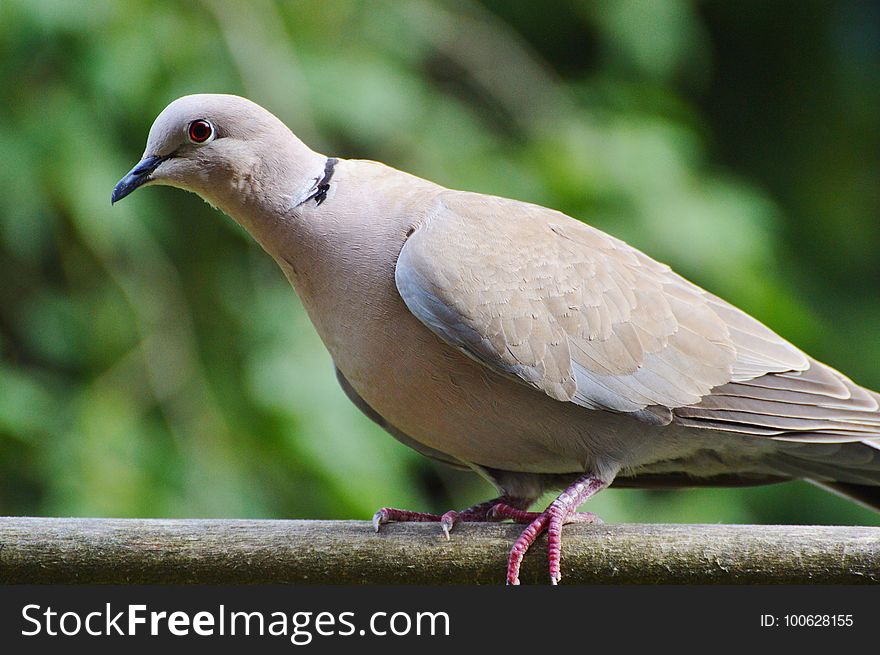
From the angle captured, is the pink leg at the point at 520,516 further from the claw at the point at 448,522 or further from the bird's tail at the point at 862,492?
the bird's tail at the point at 862,492

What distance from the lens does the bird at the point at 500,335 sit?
2.06 meters

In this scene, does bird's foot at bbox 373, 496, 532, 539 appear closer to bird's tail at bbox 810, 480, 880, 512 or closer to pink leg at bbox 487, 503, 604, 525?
pink leg at bbox 487, 503, 604, 525

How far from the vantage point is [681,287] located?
2.42m

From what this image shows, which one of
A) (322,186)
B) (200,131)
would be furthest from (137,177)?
(322,186)

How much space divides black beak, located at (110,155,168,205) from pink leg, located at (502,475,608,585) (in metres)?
1.01

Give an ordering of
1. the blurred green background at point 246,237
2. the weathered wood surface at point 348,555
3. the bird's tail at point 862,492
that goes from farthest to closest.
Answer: the blurred green background at point 246,237
the bird's tail at point 862,492
the weathered wood surface at point 348,555

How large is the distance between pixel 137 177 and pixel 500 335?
2.55 feet

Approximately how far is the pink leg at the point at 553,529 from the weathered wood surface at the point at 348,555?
0.18ft

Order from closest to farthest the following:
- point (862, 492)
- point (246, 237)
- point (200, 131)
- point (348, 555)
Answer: point (348, 555)
point (200, 131)
point (862, 492)
point (246, 237)

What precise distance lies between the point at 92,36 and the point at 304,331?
102cm

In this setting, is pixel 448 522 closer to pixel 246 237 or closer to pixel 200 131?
pixel 200 131

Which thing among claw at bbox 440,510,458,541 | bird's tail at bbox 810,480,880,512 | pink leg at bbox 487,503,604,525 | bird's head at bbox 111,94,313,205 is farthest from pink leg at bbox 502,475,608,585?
bird's head at bbox 111,94,313,205

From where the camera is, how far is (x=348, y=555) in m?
1.99

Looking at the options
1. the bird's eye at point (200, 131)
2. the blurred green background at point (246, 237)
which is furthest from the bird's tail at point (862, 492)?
the bird's eye at point (200, 131)
